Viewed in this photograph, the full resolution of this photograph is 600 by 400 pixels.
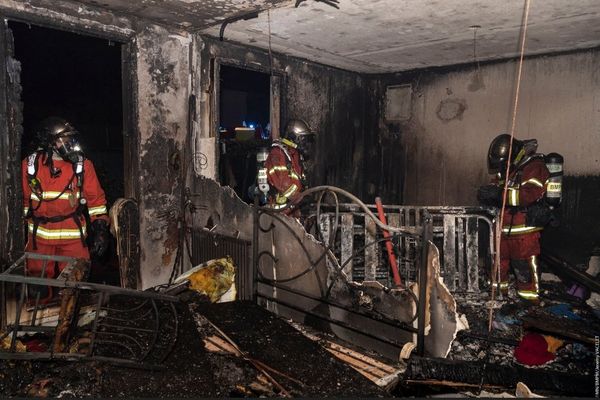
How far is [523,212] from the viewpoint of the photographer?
20.0 ft

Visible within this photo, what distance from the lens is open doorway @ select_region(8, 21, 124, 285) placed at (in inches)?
A: 360

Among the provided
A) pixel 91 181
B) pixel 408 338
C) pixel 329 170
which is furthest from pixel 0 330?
pixel 329 170

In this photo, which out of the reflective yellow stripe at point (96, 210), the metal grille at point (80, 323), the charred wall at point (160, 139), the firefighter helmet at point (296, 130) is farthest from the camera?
the firefighter helmet at point (296, 130)

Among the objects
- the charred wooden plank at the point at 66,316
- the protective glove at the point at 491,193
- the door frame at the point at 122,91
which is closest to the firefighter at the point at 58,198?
the door frame at the point at 122,91

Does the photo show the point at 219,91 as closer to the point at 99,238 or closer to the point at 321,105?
the point at 321,105

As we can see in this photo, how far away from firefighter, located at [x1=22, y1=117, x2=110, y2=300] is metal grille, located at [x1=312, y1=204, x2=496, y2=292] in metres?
3.04

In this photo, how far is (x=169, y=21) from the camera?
18.5 ft

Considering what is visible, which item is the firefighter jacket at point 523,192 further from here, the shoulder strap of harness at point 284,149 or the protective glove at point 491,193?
the shoulder strap of harness at point 284,149

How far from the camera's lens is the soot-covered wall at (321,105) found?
21.4 ft

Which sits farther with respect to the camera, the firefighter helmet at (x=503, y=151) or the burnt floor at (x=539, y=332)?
the firefighter helmet at (x=503, y=151)

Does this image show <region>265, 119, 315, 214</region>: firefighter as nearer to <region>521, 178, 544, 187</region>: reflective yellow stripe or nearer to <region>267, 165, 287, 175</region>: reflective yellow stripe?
<region>267, 165, 287, 175</region>: reflective yellow stripe

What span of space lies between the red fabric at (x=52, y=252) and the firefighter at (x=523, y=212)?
5.82m

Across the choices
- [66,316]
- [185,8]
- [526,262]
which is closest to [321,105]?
[185,8]

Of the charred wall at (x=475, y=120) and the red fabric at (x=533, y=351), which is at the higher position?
the charred wall at (x=475, y=120)
